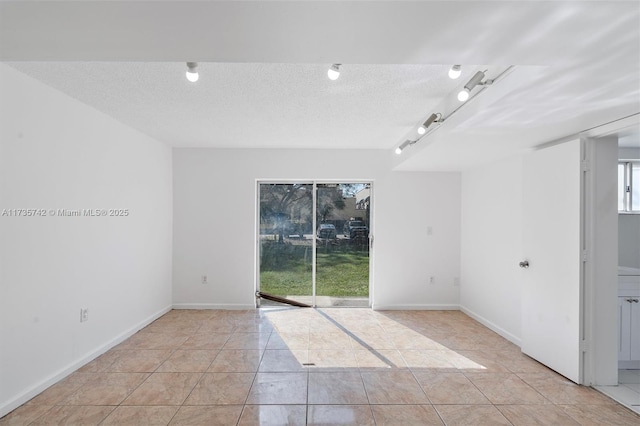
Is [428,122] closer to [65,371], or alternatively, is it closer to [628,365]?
[628,365]

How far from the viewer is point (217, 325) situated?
157 inches

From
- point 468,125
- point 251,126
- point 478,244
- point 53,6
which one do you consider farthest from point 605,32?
point 478,244

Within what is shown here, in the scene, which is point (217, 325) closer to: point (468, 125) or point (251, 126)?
point (251, 126)

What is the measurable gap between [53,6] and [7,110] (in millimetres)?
1620

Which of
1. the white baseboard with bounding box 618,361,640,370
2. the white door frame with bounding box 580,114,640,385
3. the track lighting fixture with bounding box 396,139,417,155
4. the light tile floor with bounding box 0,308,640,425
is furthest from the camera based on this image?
the track lighting fixture with bounding box 396,139,417,155

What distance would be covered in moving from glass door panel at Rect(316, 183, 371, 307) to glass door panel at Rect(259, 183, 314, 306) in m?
0.16

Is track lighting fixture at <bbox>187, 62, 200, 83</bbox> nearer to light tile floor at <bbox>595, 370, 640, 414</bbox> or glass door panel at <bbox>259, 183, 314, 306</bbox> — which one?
glass door panel at <bbox>259, 183, 314, 306</bbox>

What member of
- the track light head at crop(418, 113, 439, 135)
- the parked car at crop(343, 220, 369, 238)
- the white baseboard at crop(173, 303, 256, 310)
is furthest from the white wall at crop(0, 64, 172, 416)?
the track light head at crop(418, 113, 439, 135)

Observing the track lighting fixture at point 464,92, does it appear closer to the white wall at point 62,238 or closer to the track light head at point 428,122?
the track light head at point 428,122

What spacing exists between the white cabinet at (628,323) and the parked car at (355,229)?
293 cm

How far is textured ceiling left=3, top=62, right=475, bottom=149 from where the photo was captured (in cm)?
219

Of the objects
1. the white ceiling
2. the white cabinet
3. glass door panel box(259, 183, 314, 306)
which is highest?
the white ceiling

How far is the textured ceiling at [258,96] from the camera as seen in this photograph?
219 cm

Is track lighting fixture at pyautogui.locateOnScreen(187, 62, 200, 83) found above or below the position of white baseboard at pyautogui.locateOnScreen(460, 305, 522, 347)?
above
